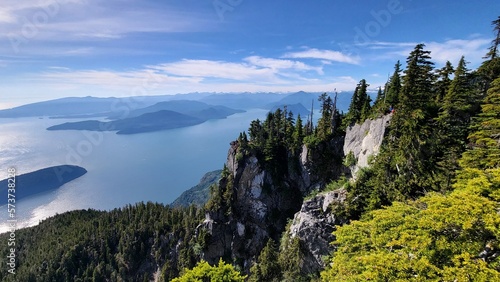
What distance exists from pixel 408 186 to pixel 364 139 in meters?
12.8

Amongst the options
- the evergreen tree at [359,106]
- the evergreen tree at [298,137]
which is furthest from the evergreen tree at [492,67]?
the evergreen tree at [298,137]

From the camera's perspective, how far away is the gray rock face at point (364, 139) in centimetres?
3475

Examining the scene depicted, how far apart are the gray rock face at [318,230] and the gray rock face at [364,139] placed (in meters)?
6.57

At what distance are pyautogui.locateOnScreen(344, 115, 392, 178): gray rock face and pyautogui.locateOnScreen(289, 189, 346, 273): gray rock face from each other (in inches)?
258

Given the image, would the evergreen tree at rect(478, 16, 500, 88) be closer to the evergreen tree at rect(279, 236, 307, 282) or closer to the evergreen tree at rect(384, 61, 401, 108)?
the evergreen tree at rect(384, 61, 401, 108)

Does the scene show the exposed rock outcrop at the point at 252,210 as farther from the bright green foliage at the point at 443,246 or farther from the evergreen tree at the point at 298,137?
the bright green foliage at the point at 443,246

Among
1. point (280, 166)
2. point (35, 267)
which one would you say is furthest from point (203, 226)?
point (35, 267)

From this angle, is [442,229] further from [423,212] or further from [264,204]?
[264,204]

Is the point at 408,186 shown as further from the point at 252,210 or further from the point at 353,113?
the point at 252,210

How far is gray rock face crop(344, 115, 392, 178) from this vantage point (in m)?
34.8

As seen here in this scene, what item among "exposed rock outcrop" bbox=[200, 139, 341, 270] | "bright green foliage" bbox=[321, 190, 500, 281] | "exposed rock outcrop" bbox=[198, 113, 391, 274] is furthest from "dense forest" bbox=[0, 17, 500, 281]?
"exposed rock outcrop" bbox=[200, 139, 341, 270]

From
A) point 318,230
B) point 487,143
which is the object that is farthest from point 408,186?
point 318,230

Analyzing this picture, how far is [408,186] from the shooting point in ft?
89.4

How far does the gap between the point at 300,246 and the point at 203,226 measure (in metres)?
34.4
